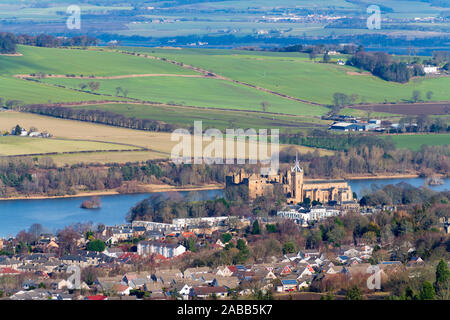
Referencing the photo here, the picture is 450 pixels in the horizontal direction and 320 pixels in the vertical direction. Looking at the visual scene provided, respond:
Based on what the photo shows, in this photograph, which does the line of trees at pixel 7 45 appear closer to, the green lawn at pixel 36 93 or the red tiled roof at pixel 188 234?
the green lawn at pixel 36 93

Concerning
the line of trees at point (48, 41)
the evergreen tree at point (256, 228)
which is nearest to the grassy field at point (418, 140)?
the evergreen tree at point (256, 228)

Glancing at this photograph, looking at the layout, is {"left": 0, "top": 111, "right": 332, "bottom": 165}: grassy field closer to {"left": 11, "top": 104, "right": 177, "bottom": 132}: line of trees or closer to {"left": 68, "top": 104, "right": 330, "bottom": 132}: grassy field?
{"left": 11, "top": 104, "right": 177, "bottom": 132}: line of trees

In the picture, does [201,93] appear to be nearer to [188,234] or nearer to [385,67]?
[385,67]

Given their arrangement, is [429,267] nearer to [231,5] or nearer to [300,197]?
[300,197]

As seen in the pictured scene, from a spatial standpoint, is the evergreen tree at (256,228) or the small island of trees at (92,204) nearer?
the evergreen tree at (256,228)

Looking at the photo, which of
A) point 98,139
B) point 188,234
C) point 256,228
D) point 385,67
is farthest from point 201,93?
point 256,228
